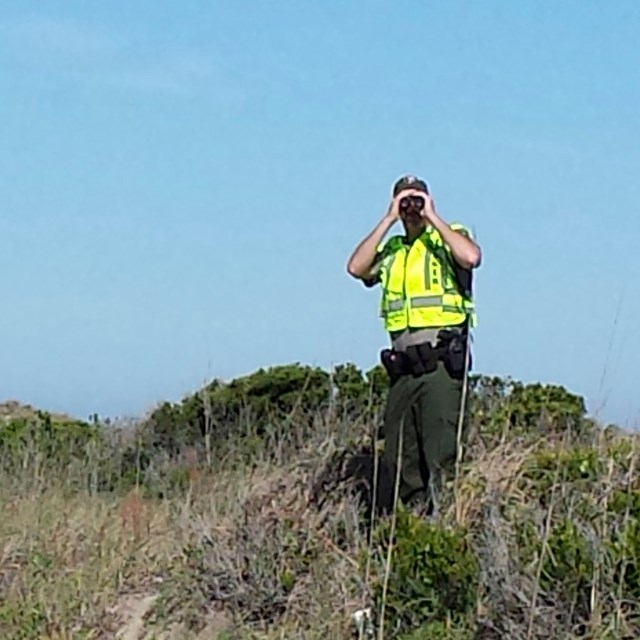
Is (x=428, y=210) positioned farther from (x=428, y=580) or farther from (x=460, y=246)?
(x=428, y=580)

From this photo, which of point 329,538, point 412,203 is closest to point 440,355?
point 412,203

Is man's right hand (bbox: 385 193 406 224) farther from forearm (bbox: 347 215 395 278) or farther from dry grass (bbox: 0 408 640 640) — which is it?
dry grass (bbox: 0 408 640 640)

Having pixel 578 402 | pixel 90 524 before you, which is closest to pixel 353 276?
pixel 90 524

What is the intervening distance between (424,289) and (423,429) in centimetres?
71

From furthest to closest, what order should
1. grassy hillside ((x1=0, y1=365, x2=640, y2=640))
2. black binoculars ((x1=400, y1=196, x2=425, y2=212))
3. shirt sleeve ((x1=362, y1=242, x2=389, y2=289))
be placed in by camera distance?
1. shirt sleeve ((x1=362, y1=242, x2=389, y2=289))
2. black binoculars ((x1=400, y1=196, x2=425, y2=212))
3. grassy hillside ((x1=0, y1=365, x2=640, y2=640))

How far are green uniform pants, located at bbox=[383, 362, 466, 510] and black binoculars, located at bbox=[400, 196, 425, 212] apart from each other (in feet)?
2.64

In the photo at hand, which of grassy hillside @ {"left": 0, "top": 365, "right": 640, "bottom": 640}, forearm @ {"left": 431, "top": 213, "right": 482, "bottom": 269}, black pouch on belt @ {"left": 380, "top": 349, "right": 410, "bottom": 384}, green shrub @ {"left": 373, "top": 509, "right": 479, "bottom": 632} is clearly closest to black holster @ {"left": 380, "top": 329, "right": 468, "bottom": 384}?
black pouch on belt @ {"left": 380, "top": 349, "right": 410, "bottom": 384}

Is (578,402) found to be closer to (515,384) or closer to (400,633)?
(515,384)

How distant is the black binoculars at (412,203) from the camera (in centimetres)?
759

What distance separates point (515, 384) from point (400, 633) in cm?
439

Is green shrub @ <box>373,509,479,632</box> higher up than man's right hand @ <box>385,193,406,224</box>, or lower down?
lower down

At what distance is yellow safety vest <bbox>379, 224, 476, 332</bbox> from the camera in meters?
7.52

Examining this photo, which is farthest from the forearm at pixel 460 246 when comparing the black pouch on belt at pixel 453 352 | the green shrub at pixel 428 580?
the green shrub at pixel 428 580

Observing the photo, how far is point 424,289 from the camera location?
297 inches
